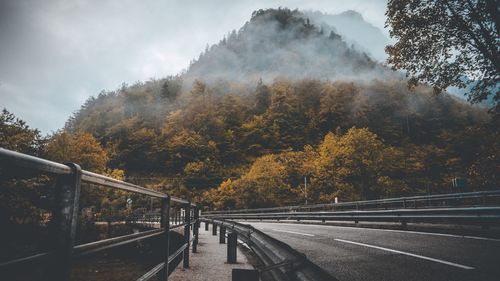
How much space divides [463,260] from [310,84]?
118 metres

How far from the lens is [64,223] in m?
1.51

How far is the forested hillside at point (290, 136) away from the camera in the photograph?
43.4 meters

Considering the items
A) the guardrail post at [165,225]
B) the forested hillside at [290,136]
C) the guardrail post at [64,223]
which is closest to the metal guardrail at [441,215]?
the forested hillside at [290,136]

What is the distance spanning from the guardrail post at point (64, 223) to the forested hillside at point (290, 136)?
671 inches

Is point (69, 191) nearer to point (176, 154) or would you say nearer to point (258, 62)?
point (176, 154)

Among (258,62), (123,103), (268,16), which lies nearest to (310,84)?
(258,62)

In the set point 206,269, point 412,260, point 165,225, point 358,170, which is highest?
point 358,170

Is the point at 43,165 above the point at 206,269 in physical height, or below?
above

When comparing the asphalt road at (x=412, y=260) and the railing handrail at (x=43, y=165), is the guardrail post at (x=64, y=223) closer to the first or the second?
the railing handrail at (x=43, y=165)

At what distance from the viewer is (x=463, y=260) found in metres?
5.56

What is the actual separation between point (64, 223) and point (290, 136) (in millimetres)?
85672

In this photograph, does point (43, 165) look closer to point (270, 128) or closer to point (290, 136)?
point (290, 136)

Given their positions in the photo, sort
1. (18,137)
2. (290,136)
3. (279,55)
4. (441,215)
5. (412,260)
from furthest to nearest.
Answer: (279,55), (290,136), (18,137), (441,215), (412,260)

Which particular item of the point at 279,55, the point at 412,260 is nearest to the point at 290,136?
the point at 412,260
